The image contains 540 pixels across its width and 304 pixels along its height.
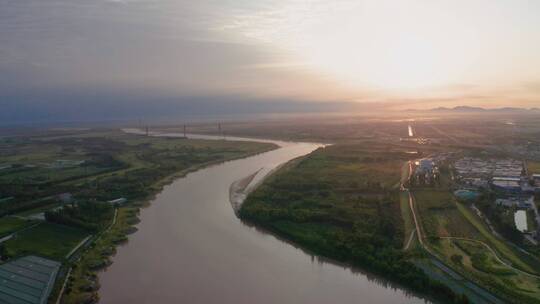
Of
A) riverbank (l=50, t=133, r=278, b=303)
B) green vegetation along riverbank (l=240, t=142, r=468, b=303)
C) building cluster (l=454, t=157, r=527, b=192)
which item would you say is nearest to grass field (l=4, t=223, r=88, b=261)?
riverbank (l=50, t=133, r=278, b=303)

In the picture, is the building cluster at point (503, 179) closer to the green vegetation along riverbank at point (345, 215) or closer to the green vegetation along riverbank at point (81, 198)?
the green vegetation along riverbank at point (345, 215)

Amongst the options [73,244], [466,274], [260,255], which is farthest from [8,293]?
[466,274]

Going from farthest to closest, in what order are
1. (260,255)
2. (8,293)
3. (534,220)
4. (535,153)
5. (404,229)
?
(535,153), (534,220), (404,229), (260,255), (8,293)

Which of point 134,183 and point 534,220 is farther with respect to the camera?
point 134,183

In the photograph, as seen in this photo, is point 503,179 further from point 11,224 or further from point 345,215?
point 11,224

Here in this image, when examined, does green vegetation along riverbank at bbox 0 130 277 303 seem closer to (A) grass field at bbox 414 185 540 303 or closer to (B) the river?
(B) the river

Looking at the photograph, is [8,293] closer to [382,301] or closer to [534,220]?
[382,301]

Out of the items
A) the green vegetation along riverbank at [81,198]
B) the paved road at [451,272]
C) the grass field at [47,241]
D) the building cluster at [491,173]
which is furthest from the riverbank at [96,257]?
Result: the building cluster at [491,173]

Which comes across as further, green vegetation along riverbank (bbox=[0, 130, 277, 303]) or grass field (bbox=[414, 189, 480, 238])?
grass field (bbox=[414, 189, 480, 238])
